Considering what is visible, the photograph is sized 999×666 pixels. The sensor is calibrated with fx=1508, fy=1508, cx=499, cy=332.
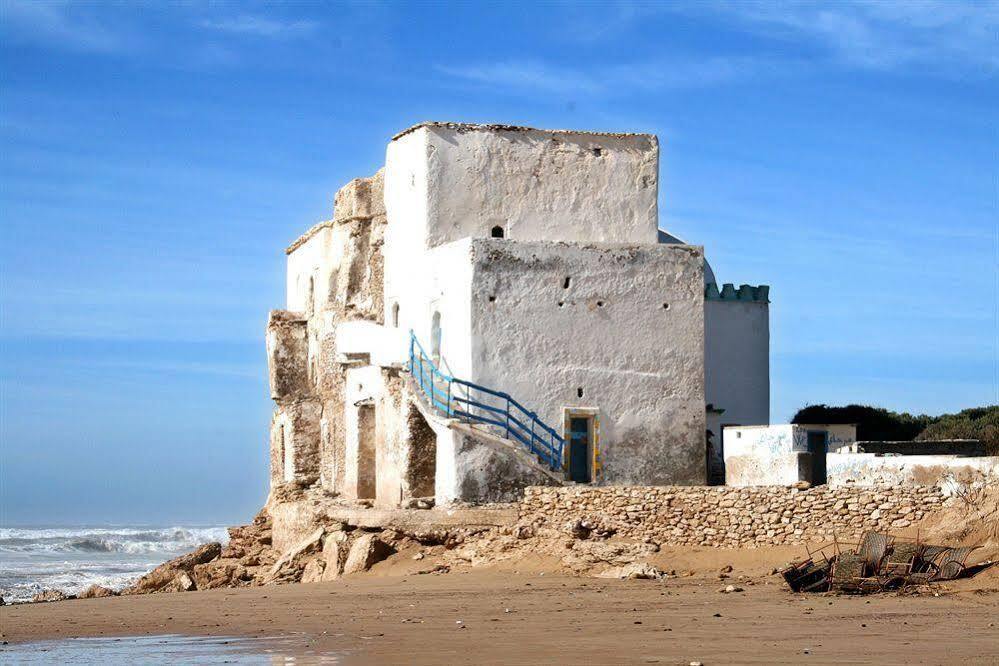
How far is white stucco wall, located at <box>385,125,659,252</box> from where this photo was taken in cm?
2708

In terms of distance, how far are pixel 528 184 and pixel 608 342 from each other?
140 inches

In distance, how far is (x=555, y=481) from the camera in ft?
80.7

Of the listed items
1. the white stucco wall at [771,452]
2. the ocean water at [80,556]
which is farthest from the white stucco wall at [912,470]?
the ocean water at [80,556]

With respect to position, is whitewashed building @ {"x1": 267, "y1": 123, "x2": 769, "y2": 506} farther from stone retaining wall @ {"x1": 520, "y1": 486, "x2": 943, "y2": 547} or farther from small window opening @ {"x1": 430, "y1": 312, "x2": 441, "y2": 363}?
stone retaining wall @ {"x1": 520, "y1": 486, "x2": 943, "y2": 547}

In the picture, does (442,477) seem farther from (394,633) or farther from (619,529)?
(394,633)

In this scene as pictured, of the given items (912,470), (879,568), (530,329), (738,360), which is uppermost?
(530,329)

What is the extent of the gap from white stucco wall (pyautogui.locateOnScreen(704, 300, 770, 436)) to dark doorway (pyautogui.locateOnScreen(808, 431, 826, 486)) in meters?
4.71

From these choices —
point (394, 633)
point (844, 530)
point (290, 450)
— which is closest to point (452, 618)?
point (394, 633)

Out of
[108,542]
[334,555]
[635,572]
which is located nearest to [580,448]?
[334,555]

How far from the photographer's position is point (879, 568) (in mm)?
18766

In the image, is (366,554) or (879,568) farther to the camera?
(366,554)

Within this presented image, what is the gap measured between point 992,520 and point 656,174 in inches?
405

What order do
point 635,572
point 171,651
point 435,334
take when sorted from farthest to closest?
point 435,334
point 635,572
point 171,651

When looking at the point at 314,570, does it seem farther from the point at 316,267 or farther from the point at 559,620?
the point at 316,267
